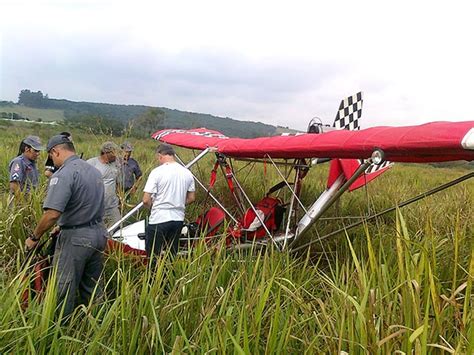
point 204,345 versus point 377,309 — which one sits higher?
point 377,309

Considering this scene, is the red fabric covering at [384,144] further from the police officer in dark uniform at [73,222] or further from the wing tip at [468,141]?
the police officer in dark uniform at [73,222]

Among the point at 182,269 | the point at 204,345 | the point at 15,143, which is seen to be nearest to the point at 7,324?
the point at 204,345

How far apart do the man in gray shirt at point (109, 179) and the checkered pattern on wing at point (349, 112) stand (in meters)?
3.27

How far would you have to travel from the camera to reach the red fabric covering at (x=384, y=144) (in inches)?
108

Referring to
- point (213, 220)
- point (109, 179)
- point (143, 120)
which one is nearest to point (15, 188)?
point (109, 179)

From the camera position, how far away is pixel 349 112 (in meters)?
6.17

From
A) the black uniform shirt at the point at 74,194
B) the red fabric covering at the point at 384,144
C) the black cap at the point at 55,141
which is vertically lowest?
the black uniform shirt at the point at 74,194

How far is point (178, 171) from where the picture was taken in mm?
4457

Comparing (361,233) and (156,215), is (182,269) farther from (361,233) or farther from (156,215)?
(361,233)

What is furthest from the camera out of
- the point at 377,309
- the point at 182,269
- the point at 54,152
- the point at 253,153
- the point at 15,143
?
the point at 15,143

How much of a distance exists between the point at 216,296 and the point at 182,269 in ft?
1.78

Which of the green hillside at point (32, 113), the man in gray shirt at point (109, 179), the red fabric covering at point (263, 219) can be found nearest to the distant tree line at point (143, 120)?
the man in gray shirt at point (109, 179)

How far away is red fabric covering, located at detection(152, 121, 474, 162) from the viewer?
2.75 meters

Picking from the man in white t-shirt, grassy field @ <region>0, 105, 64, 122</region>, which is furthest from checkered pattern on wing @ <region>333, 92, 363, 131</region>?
grassy field @ <region>0, 105, 64, 122</region>
